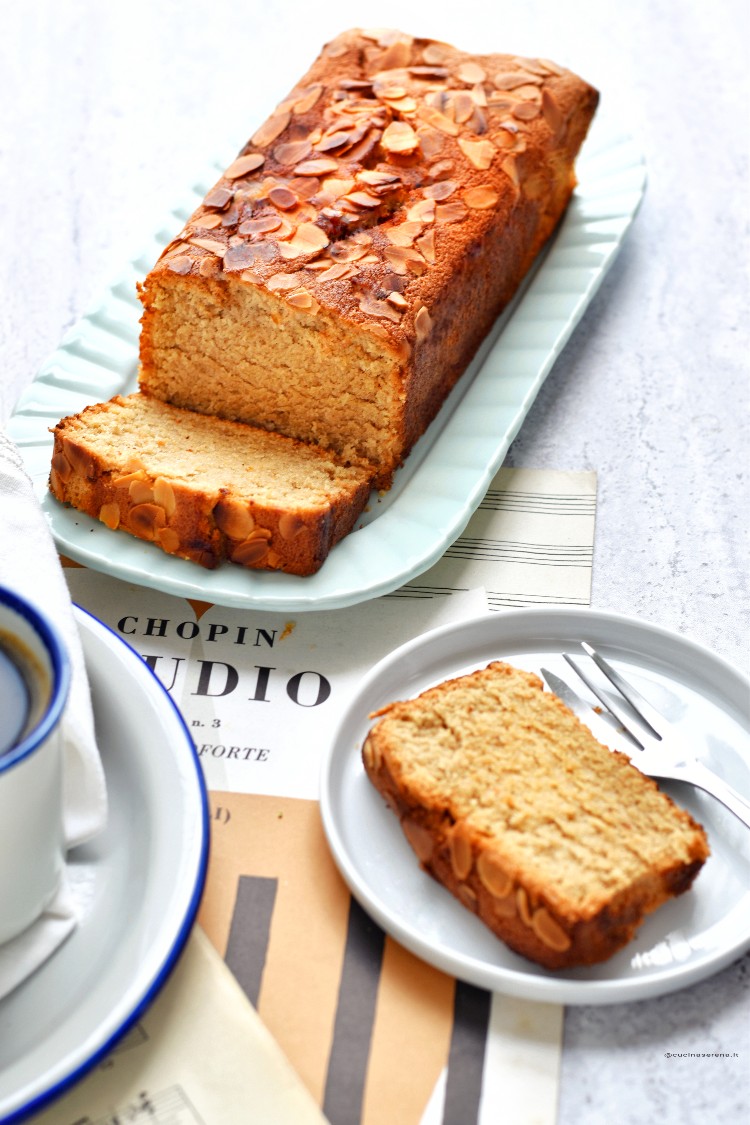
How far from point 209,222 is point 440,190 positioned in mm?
450

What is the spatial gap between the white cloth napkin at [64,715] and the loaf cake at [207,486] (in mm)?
207

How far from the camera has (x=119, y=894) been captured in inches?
57.6

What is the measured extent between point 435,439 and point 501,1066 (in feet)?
3.88

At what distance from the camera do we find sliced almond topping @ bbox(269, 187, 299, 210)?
7.32ft

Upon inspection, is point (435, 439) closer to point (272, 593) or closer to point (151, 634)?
point (272, 593)

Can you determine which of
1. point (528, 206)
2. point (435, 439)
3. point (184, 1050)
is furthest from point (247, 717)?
point (528, 206)

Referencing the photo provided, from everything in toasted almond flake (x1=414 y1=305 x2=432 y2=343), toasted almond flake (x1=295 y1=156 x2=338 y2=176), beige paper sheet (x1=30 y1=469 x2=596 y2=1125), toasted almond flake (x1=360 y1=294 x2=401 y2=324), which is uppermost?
toasted almond flake (x1=295 y1=156 x2=338 y2=176)

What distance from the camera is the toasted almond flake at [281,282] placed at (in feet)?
6.79

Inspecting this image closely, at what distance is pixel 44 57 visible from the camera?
3.34 meters

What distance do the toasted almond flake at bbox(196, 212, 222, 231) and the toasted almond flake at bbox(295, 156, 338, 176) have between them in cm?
20

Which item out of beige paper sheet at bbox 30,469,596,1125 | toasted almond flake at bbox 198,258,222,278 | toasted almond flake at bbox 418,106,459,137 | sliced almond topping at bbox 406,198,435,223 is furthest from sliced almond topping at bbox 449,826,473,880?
toasted almond flake at bbox 418,106,459,137

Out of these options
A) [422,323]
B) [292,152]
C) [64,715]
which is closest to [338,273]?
[422,323]

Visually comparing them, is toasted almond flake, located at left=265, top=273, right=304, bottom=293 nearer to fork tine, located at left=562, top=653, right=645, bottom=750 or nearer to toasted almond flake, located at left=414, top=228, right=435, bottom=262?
toasted almond flake, located at left=414, top=228, right=435, bottom=262

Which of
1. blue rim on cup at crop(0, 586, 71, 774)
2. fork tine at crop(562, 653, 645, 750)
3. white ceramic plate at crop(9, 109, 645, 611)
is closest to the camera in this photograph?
blue rim on cup at crop(0, 586, 71, 774)
